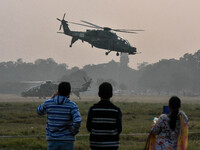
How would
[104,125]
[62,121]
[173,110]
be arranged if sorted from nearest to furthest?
[104,125], [62,121], [173,110]

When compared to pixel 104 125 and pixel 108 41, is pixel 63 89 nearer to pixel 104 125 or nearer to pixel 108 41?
pixel 104 125

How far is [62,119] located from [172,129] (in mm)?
2023

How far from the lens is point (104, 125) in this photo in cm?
737

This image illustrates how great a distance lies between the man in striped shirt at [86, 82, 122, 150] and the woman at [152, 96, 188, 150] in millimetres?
803

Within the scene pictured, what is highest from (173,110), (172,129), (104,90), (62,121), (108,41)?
(108,41)

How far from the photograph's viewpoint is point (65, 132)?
7.51 meters

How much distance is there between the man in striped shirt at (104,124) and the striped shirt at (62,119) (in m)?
0.31

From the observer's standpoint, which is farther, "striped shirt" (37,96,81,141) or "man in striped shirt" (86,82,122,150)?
"striped shirt" (37,96,81,141)

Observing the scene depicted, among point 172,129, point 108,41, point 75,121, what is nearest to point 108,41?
point 108,41

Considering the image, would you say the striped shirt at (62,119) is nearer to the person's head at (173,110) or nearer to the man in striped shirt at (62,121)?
the man in striped shirt at (62,121)

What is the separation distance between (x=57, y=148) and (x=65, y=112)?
660mm

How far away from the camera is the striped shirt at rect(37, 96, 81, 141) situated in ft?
24.6

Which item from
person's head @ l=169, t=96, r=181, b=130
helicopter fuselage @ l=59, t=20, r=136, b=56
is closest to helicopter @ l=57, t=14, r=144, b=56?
helicopter fuselage @ l=59, t=20, r=136, b=56

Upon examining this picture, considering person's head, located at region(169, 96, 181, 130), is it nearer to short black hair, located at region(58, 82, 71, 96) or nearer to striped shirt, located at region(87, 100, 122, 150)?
striped shirt, located at region(87, 100, 122, 150)
